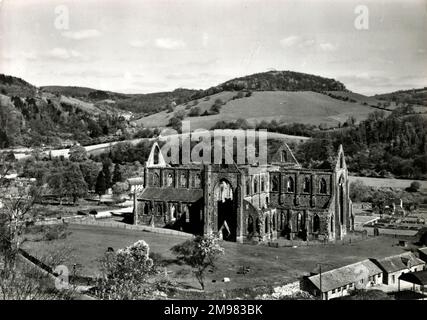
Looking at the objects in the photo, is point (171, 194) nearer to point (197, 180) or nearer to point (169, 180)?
point (169, 180)

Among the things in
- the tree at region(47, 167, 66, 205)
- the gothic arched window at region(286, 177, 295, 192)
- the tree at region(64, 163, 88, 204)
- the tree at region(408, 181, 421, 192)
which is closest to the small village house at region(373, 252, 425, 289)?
the gothic arched window at region(286, 177, 295, 192)

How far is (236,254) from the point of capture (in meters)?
50.7

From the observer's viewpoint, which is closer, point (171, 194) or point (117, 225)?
point (117, 225)

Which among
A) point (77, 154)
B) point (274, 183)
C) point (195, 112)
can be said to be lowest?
point (274, 183)

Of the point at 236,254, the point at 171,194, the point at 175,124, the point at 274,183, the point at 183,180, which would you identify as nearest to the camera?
the point at 236,254

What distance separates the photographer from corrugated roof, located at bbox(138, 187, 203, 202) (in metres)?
Result: 62.4

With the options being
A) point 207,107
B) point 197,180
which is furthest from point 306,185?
point 207,107

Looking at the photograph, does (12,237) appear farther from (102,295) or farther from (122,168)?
(122,168)

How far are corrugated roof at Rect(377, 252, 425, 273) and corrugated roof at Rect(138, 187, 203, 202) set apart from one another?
22.6 metres

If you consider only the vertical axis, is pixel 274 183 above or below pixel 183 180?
below

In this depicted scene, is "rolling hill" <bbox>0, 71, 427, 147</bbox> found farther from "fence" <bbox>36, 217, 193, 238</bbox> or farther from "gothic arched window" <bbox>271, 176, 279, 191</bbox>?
"gothic arched window" <bbox>271, 176, 279, 191</bbox>

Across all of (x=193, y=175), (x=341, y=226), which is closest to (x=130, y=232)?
(x=193, y=175)

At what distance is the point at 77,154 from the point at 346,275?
77.3 metres

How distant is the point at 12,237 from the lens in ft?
120
